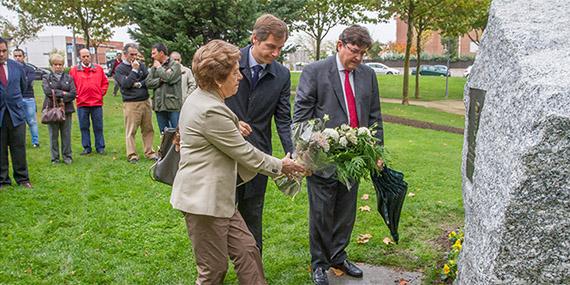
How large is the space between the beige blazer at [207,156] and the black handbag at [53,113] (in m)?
6.24

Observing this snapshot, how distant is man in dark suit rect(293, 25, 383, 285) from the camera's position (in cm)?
438

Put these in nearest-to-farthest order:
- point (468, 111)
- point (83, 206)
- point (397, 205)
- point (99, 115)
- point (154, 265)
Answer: point (468, 111)
point (397, 205)
point (154, 265)
point (83, 206)
point (99, 115)

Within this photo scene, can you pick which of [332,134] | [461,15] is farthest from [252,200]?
[461,15]

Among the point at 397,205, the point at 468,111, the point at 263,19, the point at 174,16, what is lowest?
the point at 397,205

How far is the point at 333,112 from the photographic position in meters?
4.39

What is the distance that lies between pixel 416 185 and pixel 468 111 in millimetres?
4083

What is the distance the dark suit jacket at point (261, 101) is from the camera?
4.21m

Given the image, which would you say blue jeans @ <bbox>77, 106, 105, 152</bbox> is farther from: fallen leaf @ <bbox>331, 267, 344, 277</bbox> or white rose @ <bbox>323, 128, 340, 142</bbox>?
white rose @ <bbox>323, 128, 340, 142</bbox>

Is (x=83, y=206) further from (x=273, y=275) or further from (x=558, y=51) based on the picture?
(x=558, y=51)

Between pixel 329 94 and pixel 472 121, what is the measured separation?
3.87 feet

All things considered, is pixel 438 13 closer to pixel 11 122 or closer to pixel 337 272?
pixel 11 122

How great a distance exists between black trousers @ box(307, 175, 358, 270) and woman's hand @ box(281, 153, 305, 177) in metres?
0.60

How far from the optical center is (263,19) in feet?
12.9

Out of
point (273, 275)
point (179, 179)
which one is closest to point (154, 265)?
point (273, 275)
